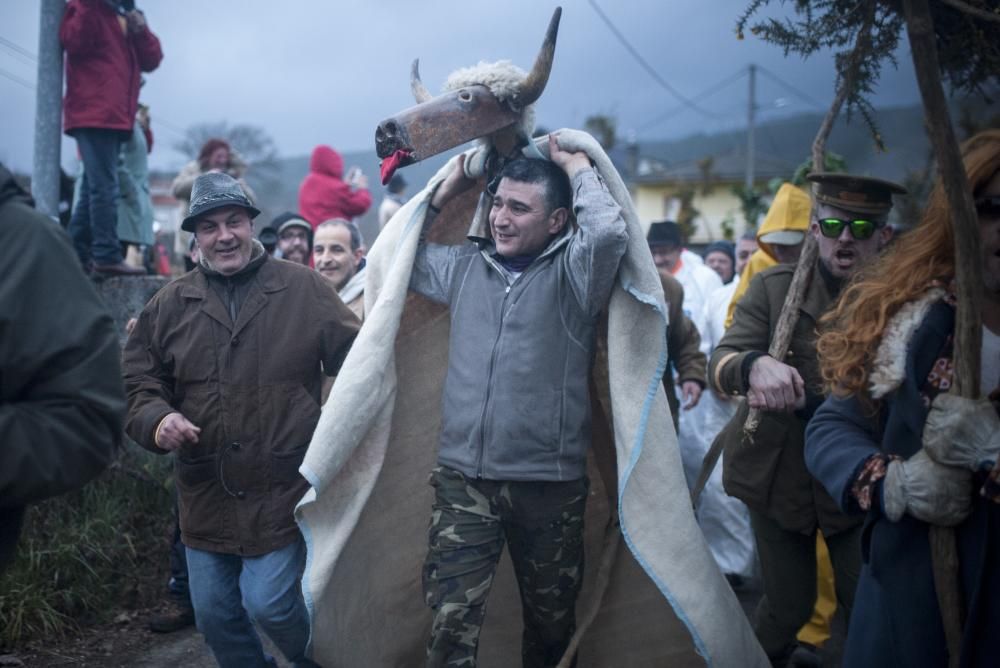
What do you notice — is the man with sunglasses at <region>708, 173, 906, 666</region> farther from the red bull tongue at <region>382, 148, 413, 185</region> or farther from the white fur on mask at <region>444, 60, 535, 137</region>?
the red bull tongue at <region>382, 148, 413, 185</region>

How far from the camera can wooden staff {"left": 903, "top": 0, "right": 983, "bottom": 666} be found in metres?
1.91

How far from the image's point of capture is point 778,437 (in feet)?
11.9

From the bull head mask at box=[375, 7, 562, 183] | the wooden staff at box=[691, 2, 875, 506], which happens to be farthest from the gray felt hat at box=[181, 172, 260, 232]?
the wooden staff at box=[691, 2, 875, 506]

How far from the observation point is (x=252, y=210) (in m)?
3.77

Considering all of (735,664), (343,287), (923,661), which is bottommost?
(735,664)

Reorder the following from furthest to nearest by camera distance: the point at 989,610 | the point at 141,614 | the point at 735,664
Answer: the point at 141,614, the point at 735,664, the point at 989,610

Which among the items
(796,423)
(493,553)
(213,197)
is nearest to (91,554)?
(213,197)

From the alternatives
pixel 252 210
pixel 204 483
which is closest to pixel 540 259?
pixel 252 210

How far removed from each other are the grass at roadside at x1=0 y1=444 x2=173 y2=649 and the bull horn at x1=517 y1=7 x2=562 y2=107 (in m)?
3.53

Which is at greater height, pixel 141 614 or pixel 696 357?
pixel 696 357

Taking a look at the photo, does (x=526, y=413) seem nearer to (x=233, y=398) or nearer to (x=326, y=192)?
(x=233, y=398)

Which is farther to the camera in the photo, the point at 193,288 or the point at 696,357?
the point at 696,357

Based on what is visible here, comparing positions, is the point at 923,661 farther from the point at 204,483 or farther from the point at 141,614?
the point at 141,614

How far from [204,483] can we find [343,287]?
2.02 meters
